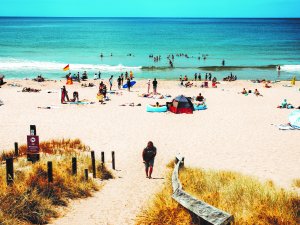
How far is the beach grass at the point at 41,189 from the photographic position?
6.61 meters

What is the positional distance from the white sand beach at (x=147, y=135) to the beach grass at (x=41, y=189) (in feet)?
0.97

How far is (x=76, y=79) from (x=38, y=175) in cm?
2869

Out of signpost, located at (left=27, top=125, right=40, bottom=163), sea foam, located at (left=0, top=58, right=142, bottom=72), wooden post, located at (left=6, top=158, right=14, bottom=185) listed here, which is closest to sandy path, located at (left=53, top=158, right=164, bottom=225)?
wooden post, located at (left=6, top=158, right=14, bottom=185)

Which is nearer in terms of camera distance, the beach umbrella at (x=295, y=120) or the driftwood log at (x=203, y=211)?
the driftwood log at (x=203, y=211)

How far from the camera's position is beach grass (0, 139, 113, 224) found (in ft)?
21.7

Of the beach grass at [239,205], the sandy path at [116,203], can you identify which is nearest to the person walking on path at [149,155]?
the sandy path at [116,203]

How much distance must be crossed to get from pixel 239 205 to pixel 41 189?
12.9ft

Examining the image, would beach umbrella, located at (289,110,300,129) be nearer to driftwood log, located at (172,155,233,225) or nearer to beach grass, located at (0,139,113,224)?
beach grass, located at (0,139,113,224)

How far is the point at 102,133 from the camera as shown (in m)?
17.0

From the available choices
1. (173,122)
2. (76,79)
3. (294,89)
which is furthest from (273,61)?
(173,122)

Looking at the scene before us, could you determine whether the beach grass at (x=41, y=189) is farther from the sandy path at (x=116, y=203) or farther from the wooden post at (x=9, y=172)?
the sandy path at (x=116, y=203)

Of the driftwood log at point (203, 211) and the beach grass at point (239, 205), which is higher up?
the driftwood log at point (203, 211)

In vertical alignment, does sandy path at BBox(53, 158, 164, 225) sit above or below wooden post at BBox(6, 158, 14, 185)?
below

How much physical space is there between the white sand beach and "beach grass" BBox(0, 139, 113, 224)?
0.30m
